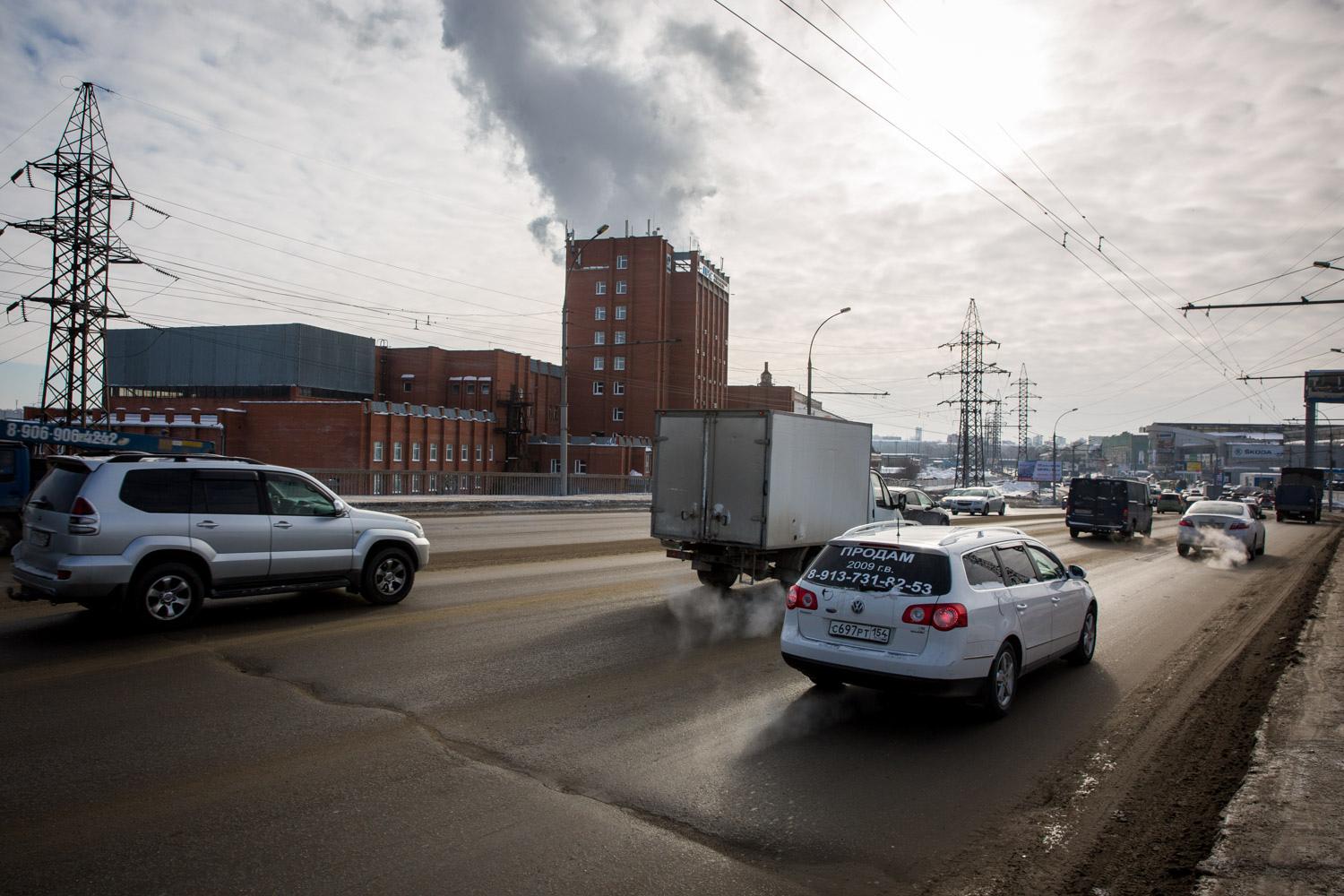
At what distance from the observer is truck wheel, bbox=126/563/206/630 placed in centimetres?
820

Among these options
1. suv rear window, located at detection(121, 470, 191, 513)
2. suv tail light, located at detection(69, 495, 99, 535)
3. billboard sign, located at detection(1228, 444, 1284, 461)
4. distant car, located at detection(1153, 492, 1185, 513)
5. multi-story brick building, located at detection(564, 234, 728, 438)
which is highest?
multi-story brick building, located at detection(564, 234, 728, 438)

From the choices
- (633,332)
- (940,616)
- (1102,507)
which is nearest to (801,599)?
(940,616)

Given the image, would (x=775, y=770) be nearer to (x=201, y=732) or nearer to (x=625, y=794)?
(x=625, y=794)

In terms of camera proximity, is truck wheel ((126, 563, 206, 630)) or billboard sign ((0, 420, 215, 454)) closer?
truck wheel ((126, 563, 206, 630))

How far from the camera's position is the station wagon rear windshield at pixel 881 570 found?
6.41 meters

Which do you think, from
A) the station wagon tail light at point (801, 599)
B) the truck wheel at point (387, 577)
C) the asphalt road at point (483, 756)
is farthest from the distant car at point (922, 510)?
the station wagon tail light at point (801, 599)

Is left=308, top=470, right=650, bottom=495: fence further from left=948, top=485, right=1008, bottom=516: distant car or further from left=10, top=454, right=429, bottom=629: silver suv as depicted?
left=10, top=454, right=429, bottom=629: silver suv

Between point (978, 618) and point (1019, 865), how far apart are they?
2425mm

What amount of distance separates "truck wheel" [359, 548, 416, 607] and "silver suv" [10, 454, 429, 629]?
44 millimetres

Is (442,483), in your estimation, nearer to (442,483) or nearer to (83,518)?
(442,483)

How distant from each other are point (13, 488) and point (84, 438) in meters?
2.02

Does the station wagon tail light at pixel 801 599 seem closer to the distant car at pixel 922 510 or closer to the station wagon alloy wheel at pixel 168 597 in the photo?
the station wagon alloy wheel at pixel 168 597

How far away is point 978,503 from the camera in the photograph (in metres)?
41.4

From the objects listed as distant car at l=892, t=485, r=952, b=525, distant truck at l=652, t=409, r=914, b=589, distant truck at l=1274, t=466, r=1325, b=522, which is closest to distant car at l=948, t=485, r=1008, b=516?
distant truck at l=1274, t=466, r=1325, b=522
